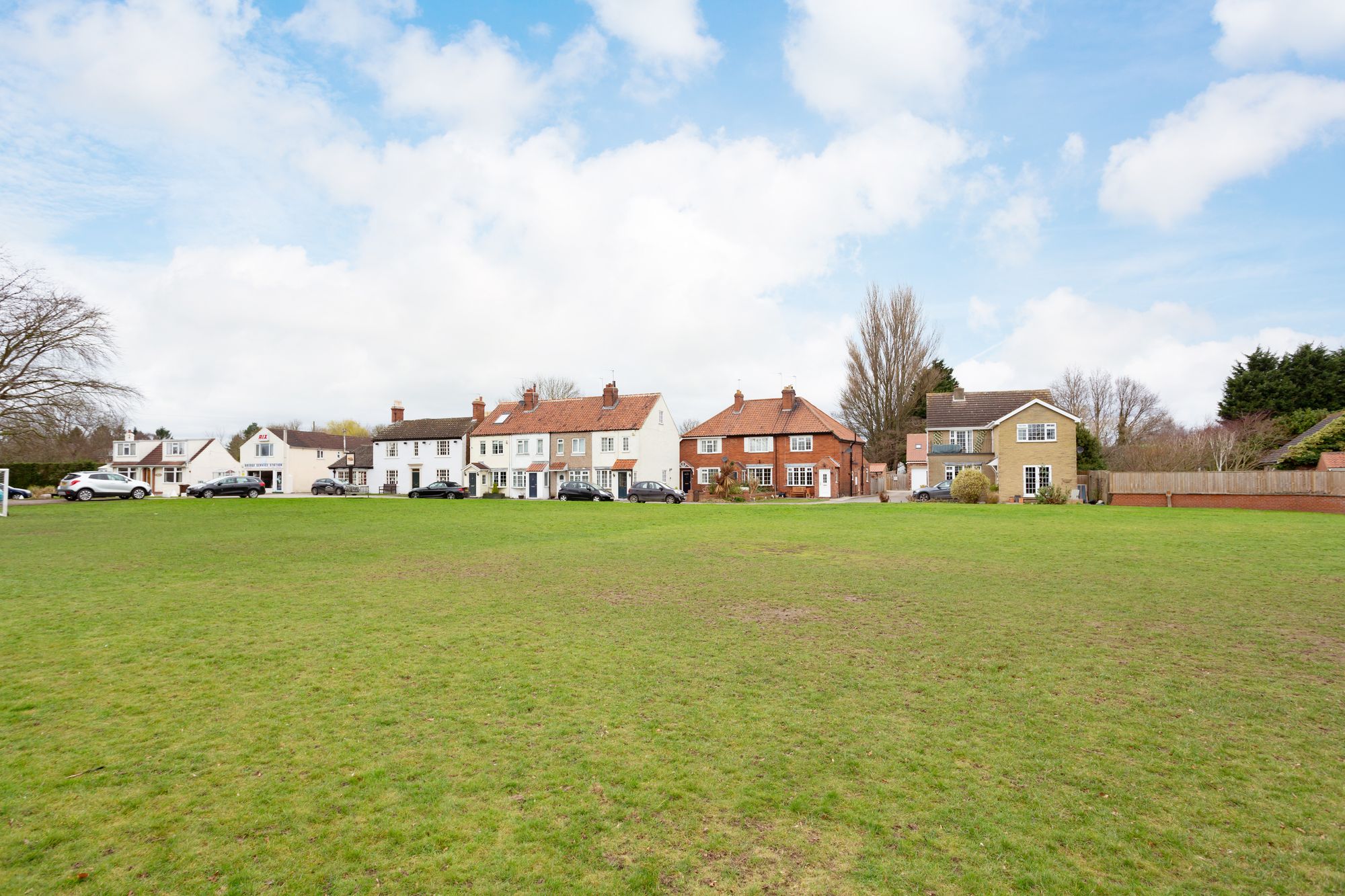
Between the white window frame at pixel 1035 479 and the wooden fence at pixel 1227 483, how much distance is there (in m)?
2.79

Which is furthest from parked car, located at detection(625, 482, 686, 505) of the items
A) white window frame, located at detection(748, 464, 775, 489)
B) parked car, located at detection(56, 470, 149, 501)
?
parked car, located at detection(56, 470, 149, 501)

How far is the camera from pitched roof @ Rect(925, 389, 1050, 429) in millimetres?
53812

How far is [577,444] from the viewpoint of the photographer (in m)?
57.0

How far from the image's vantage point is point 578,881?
146 inches

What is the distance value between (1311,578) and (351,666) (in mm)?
16183

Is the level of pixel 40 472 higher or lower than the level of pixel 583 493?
higher

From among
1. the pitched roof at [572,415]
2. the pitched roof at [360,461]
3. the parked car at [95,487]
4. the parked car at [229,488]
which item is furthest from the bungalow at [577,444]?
the parked car at [95,487]

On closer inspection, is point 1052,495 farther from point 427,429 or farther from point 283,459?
point 283,459

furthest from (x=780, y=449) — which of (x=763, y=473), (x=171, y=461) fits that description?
(x=171, y=461)

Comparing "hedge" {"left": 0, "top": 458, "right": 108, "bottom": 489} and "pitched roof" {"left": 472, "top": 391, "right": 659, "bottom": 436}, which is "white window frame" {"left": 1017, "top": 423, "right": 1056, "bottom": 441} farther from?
"hedge" {"left": 0, "top": 458, "right": 108, "bottom": 489}

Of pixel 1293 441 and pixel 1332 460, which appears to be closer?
pixel 1332 460

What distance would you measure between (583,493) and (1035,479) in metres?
28.6

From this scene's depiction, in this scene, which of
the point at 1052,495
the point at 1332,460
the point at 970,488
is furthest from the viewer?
the point at 970,488

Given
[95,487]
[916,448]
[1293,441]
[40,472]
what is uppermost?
[916,448]
